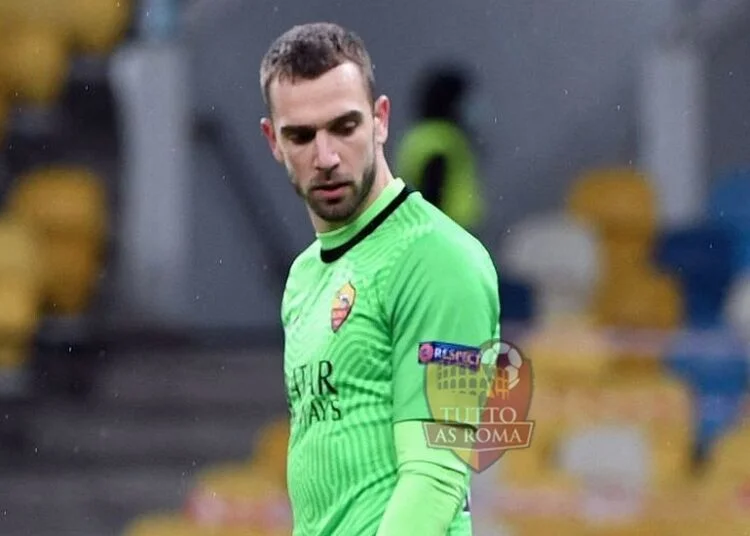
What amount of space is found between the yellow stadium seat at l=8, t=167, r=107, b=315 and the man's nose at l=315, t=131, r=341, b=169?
5.51 metres

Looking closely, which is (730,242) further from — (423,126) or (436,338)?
(436,338)

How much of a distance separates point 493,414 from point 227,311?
5605 mm

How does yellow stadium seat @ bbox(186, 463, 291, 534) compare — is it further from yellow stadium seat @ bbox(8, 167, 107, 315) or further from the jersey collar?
the jersey collar

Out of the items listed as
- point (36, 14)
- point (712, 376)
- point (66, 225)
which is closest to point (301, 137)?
point (712, 376)

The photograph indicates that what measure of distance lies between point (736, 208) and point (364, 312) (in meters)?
5.92

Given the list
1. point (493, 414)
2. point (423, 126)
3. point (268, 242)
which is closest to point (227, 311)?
point (268, 242)

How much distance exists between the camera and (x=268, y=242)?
8594 mm

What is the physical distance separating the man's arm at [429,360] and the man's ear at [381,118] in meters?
0.17

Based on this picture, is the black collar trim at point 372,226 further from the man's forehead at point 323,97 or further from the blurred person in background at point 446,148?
the blurred person in background at point 446,148

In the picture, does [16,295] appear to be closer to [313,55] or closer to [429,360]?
[313,55]

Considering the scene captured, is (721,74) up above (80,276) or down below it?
above

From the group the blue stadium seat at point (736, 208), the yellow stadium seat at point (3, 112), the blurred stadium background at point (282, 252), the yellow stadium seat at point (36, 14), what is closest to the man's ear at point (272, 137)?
the blurred stadium background at point (282, 252)

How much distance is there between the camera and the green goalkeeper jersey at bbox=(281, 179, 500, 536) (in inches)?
92.9

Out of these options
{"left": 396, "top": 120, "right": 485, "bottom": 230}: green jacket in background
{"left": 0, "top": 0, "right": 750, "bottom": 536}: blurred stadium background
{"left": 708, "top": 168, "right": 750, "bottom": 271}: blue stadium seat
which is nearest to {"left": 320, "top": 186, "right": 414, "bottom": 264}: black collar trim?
{"left": 0, "top": 0, "right": 750, "bottom": 536}: blurred stadium background
